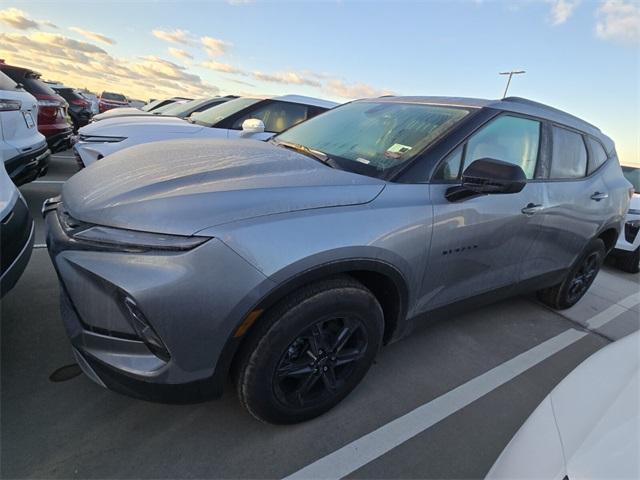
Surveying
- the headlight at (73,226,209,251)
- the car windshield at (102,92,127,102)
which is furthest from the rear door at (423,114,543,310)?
the car windshield at (102,92,127,102)

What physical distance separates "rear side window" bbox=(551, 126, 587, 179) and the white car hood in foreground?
1812 mm

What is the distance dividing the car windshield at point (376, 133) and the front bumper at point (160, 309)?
1.03m

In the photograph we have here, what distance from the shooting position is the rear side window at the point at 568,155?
9.95 ft

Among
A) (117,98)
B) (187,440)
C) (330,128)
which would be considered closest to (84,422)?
(187,440)

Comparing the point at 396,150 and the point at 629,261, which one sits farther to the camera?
the point at 629,261

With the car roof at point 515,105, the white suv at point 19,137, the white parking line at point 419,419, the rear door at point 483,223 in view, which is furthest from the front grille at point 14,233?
the car roof at point 515,105

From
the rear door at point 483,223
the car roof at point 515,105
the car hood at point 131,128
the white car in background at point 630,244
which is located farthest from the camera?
the white car in background at point 630,244

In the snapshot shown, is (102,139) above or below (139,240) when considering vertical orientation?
below

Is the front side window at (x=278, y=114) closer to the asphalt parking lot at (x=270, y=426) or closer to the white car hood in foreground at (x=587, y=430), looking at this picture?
the asphalt parking lot at (x=270, y=426)

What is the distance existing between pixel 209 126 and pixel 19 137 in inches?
92.3

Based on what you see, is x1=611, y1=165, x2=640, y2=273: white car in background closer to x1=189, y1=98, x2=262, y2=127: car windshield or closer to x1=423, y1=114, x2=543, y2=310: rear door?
x1=423, y1=114, x2=543, y2=310: rear door

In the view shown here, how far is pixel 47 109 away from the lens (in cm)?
605

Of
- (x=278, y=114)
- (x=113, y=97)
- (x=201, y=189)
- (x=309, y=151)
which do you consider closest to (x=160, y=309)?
(x=201, y=189)

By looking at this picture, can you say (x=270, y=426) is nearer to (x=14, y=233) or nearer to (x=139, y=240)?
(x=139, y=240)
